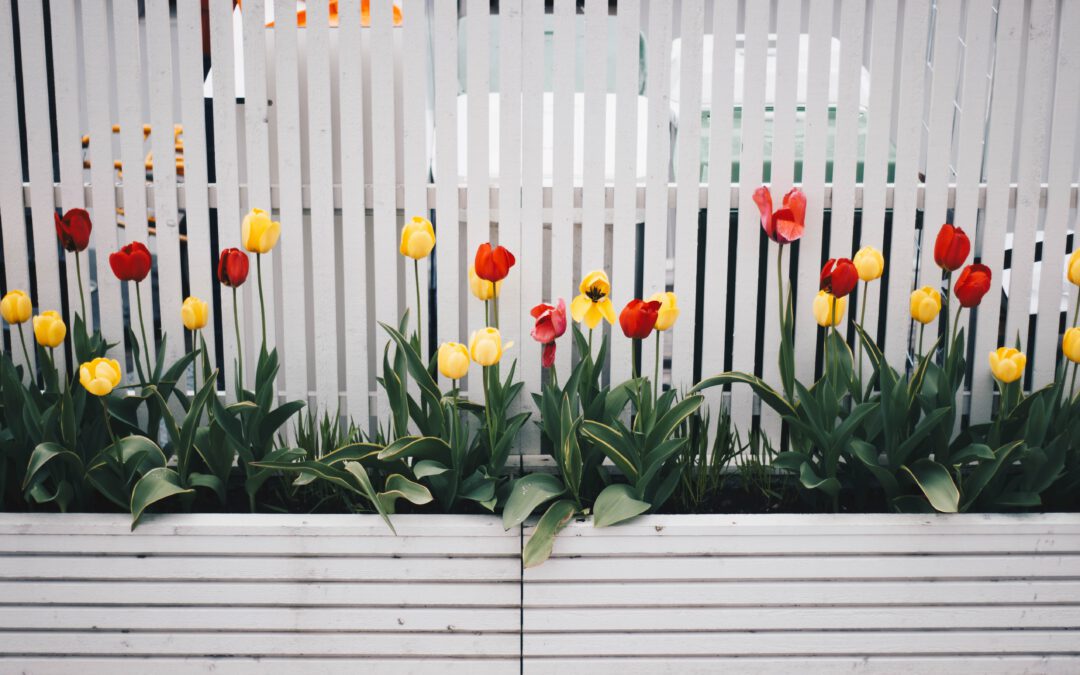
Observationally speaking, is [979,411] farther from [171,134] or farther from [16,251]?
[16,251]

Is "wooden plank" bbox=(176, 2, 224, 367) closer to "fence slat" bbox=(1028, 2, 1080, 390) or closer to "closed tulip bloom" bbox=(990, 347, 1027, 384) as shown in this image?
"closed tulip bloom" bbox=(990, 347, 1027, 384)

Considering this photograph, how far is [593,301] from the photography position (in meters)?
1.74

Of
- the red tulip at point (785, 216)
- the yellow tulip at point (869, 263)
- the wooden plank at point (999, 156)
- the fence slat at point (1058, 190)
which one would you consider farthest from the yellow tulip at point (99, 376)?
the fence slat at point (1058, 190)

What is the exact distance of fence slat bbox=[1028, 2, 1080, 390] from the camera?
6.41 ft

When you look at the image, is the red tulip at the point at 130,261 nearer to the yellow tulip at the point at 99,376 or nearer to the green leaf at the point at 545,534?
the yellow tulip at the point at 99,376

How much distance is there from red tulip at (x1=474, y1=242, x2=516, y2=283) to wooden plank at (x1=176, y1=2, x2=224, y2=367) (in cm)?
73

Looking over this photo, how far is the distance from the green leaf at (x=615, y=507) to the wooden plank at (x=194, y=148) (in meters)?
1.06

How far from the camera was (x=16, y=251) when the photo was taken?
204 cm

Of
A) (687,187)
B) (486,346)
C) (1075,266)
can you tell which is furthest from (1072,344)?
(486,346)

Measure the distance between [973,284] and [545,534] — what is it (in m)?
0.97

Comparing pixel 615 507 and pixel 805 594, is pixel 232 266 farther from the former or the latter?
pixel 805 594

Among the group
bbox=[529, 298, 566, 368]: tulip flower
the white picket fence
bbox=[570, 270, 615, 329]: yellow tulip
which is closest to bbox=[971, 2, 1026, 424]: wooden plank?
the white picket fence

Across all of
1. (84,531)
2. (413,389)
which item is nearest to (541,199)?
(413,389)

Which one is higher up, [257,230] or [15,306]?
[257,230]
